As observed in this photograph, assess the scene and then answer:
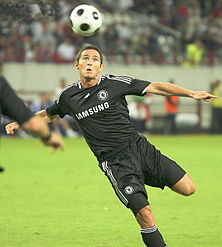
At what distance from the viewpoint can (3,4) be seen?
589 inches

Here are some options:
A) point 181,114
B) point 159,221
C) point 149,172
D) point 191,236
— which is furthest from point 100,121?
point 181,114

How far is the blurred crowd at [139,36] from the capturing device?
32.7 meters

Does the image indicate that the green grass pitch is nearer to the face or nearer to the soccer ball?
the face

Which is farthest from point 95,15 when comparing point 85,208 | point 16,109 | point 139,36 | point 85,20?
point 139,36

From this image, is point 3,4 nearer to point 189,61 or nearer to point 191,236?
point 191,236

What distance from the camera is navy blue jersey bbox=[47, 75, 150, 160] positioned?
8.53 metres

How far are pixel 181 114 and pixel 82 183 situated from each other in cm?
1837

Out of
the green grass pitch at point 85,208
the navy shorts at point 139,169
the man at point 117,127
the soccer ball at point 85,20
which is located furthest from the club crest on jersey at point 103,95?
the soccer ball at point 85,20

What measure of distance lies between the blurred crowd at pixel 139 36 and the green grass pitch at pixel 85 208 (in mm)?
11480

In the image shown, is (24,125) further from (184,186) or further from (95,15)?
(95,15)

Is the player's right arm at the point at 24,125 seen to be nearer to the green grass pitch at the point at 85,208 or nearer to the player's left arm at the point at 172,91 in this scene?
the player's left arm at the point at 172,91

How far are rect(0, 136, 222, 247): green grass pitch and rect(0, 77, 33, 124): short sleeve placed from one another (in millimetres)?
3235

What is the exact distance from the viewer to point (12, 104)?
21.3ft

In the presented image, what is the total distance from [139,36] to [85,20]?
76.0 feet
